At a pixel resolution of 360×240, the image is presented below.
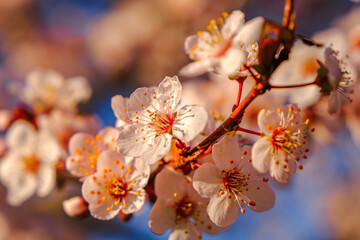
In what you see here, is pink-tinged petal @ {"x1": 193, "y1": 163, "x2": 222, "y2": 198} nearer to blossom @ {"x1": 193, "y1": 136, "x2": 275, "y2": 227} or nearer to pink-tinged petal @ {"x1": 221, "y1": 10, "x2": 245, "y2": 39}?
blossom @ {"x1": 193, "y1": 136, "x2": 275, "y2": 227}

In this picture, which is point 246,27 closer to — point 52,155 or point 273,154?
point 273,154

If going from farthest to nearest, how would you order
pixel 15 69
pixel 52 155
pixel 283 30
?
pixel 15 69 < pixel 52 155 < pixel 283 30

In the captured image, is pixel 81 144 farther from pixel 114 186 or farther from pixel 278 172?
pixel 278 172

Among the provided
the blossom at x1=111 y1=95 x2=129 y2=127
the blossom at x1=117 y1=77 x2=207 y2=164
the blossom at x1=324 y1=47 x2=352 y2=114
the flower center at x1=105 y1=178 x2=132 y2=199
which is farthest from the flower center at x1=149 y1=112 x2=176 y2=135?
the blossom at x1=324 y1=47 x2=352 y2=114

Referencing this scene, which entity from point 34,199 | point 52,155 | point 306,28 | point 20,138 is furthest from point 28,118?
point 306,28

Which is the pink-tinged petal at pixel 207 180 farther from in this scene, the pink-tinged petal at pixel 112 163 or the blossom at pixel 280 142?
the pink-tinged petal at pixel 112 163

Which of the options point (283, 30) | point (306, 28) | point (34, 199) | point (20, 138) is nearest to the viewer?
point (283, 30)

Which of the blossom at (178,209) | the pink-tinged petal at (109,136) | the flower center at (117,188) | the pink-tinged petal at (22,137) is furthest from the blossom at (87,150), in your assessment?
the pink-tinged petal at (22,137)

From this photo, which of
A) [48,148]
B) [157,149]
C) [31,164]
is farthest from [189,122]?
[31,164]
